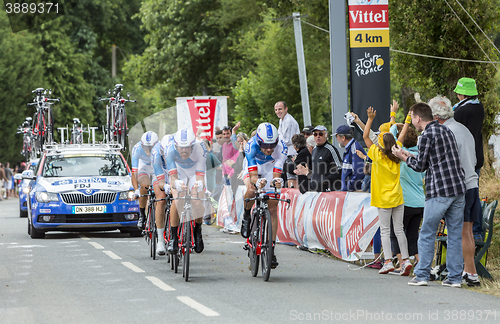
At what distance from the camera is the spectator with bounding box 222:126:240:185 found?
17.6 metres

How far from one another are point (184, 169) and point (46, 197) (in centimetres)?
583

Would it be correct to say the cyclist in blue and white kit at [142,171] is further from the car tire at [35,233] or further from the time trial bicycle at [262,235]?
the time trial bicycle at [262,235]

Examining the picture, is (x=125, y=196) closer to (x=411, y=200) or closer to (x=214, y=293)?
(x=411, y=200)

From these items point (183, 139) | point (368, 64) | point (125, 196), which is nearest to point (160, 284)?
point (183, 139)

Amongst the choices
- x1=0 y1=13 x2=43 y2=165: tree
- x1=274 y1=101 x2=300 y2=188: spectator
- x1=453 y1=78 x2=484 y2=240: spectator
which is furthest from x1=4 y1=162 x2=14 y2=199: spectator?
x1=453 y1=78 x2=484 y2=240: spectator

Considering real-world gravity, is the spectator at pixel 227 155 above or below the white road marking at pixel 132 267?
above

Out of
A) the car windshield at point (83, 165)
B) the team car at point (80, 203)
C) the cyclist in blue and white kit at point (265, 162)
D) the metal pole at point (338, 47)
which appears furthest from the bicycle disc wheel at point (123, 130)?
the cyclist in blue and white kit at point (265, 162)

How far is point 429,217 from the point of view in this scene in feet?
29.2

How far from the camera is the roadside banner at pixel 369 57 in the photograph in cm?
1375

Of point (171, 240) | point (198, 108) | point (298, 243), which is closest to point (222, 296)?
point (171, 240)

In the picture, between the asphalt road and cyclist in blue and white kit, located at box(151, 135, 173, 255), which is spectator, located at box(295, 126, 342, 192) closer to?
the asphalt road

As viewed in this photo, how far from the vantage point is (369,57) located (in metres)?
13.8

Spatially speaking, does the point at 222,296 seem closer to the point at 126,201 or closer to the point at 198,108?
the point at 126,201

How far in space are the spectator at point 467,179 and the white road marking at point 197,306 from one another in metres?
3.22
